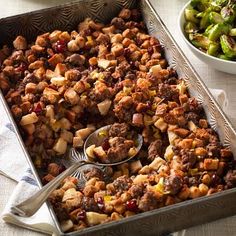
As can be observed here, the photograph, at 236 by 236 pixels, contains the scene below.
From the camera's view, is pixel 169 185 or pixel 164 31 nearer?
pixel 169 185

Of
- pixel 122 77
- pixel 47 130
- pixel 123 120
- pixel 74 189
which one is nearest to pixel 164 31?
pixel 122 77

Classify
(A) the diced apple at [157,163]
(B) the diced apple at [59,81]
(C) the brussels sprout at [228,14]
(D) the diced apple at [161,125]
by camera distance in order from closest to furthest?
(A) the diced apple at [157,163], (D) the diced apple at [161,125], (B) the diced apple at [59,81], (C) the brussels sprout at [228,14]

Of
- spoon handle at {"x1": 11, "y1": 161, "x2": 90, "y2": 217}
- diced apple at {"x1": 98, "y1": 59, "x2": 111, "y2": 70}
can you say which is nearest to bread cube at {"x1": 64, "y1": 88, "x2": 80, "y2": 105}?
diced apple at {"x1": 98, "y1": 59, "x2": 111, "y2": 70}

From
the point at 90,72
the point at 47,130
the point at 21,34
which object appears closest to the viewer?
the point at 47,130

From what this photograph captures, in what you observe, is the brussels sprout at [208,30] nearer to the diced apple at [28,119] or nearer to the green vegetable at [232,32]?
the green vegetable at [232,32]

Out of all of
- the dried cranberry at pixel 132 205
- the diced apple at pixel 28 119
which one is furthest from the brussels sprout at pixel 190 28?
the dried cranberry at pixel 132 205

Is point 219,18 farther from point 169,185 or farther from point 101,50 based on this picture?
point 169,185
